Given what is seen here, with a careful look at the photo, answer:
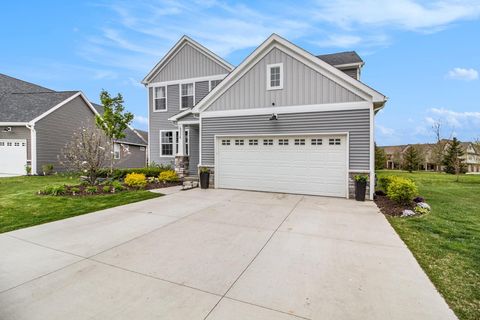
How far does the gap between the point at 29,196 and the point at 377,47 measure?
17.1m

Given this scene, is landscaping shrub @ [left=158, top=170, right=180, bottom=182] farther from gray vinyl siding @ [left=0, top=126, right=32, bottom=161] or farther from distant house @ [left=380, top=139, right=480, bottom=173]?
distant house @ [left=380, top=139, right=480, bottom=173]

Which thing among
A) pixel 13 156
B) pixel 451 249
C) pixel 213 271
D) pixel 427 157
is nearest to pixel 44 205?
pixel 213 271

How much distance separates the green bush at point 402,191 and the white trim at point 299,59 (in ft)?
9.28

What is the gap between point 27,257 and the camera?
3.73 m

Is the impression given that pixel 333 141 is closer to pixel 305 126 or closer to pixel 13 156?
pixel 305 126

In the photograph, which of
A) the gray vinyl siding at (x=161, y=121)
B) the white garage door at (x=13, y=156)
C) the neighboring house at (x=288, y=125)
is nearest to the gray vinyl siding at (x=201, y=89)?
the gray vinyl siding at (x=161, y=121)

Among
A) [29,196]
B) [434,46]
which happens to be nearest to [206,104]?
[29,196]

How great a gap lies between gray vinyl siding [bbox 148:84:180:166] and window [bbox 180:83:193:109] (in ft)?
0.95

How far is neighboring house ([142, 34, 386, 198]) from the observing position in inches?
334

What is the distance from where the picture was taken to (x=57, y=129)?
17516mm

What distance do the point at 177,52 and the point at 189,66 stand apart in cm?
129

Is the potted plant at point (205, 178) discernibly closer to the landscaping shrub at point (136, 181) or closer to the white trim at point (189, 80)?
the landscaping shrub at point (136, 181)

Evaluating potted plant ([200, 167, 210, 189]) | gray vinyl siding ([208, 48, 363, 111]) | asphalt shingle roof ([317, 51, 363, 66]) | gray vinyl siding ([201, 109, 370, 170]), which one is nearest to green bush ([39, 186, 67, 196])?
potted plant ([200, 167, 210, 189])

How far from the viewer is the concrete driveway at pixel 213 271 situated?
8.19 feet
